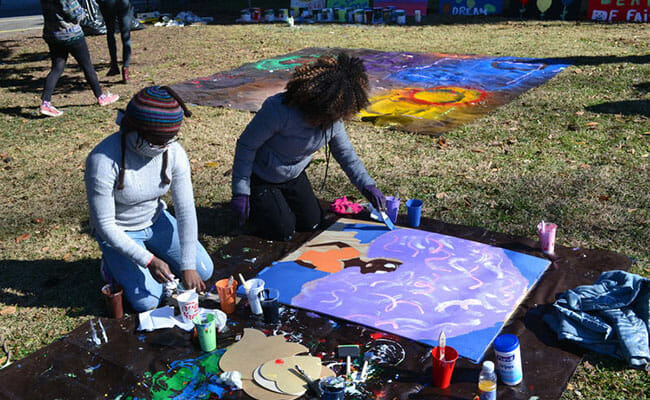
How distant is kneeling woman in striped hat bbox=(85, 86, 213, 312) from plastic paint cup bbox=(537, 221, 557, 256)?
7.22 feet

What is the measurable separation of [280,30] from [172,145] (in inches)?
437

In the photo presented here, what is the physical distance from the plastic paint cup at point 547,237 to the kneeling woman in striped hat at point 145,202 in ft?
7.22

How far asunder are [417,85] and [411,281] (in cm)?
504

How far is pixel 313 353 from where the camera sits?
309cm

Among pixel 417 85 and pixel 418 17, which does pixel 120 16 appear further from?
pixel 418 17

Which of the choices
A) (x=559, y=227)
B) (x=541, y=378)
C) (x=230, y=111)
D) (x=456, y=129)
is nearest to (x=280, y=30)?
(x=230, y=111)

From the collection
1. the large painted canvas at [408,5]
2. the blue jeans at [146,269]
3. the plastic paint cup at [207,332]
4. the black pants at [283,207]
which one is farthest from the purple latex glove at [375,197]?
the large painted canvas at [408,5]

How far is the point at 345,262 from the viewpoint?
155 inches

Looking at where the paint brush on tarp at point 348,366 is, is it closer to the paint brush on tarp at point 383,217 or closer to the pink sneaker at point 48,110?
the paint brush on tarp at point 383,217

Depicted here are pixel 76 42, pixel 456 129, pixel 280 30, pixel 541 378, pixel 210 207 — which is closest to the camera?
pixel 541 378

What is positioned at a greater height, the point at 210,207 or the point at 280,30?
the point at 280,30

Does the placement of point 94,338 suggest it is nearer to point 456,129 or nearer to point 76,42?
point 456,129

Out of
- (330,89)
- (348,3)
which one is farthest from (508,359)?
(348,3)

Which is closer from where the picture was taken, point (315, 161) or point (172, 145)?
point (172, 145)
